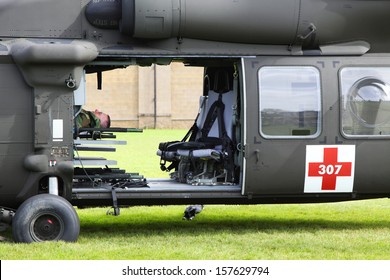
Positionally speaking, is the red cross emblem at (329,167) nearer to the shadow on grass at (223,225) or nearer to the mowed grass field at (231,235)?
the mowed grass field at (231,235)

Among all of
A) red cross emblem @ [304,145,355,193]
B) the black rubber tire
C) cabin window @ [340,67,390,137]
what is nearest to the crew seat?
red cross emblem @ [304,145,355,193]

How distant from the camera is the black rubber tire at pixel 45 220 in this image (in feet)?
30.5

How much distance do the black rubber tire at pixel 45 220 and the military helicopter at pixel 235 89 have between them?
5 centimetres

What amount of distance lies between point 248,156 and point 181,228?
5.31 ft

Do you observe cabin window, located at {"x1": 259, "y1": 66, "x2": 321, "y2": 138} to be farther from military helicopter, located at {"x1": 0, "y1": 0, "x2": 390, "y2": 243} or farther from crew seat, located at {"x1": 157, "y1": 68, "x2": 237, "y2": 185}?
crew seat, located at {"x1": 157, "y1": 68, "x2": 237, "y2": 185}

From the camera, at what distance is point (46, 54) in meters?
9.49

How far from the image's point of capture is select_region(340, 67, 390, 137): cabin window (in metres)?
10.2

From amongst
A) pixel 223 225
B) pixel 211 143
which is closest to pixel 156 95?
pixel 223 225

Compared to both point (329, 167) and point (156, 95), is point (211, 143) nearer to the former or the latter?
point (329, 167)

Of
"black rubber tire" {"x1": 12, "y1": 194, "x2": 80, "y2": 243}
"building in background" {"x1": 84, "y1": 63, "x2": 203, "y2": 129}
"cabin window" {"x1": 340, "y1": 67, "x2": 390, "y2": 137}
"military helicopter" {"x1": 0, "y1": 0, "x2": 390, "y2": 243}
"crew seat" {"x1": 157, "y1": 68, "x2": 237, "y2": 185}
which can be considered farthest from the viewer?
"building in background" {"x1": 84, "y1": 63, "x2": 203, "y2": 129}

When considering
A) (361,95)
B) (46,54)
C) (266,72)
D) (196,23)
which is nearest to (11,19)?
(46,54)

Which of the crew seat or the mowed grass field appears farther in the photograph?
the crew seat

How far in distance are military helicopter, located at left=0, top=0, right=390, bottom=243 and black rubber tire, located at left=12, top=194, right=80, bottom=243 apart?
5 centimetres

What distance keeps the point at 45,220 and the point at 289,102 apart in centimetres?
292
